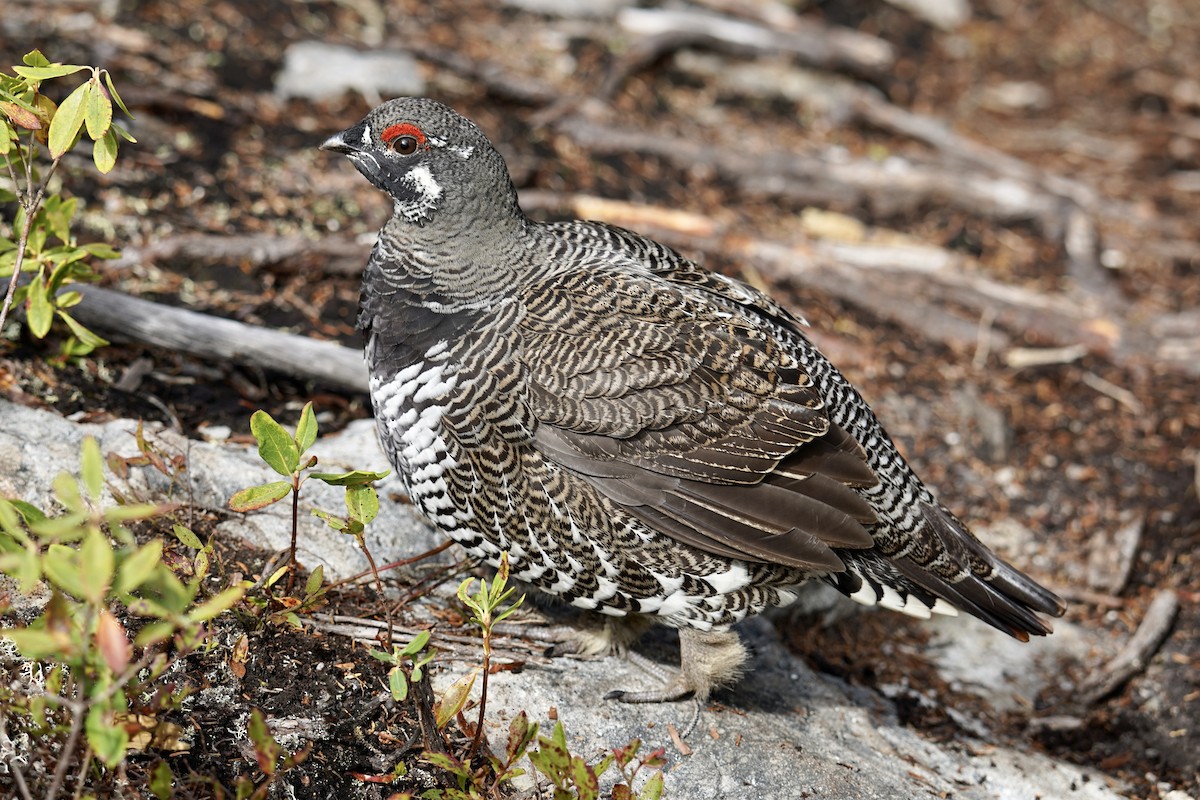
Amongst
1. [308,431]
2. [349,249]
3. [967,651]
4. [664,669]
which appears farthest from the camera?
[349,249]

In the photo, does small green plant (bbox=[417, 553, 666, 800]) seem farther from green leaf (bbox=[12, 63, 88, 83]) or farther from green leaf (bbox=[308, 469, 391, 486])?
green leaf (bbox=[12, 63, 88, 83])

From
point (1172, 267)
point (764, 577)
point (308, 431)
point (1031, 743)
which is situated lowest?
point (1031, 743)

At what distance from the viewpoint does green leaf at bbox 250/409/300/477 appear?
3.35m

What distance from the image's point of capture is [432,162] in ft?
13.6

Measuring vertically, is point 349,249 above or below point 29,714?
above

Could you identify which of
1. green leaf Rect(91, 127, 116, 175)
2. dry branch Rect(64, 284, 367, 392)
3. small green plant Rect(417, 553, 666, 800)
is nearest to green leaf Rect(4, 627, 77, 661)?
small green plant Rect(417, 553, 666, 800)

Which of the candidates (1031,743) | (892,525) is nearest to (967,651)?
(1031,743)

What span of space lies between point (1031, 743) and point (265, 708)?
3.42m

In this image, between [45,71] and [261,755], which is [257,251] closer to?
[45,71]

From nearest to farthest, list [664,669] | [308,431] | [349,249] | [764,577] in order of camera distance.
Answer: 1. [308,431]
2. [764,577]
3. [664,669]
4. [349,249]

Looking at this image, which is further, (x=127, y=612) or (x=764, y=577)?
(x=764, y=577)

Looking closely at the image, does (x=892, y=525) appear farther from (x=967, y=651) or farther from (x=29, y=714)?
(x=29, y=714)

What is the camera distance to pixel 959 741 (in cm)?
483

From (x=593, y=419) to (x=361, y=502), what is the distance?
34.2 inches
